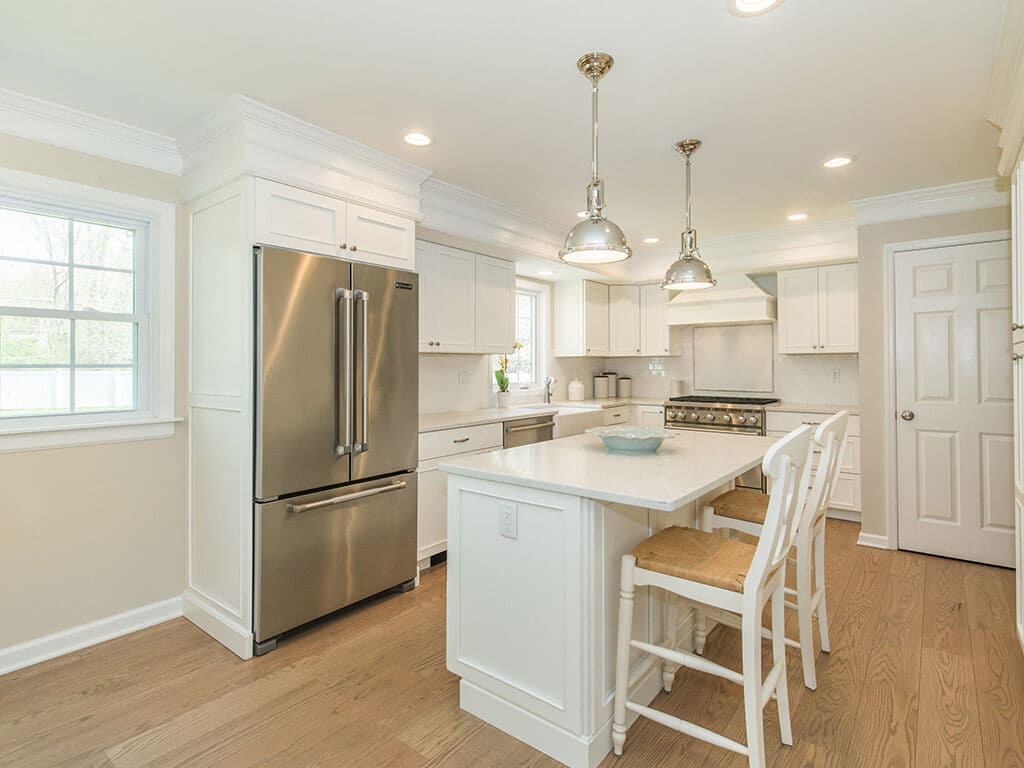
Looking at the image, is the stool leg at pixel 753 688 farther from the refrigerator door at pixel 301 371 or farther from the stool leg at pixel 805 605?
the refrigerator door at pixel 301 371

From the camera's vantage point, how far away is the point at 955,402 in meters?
3.70

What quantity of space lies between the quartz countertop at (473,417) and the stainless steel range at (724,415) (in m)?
1.30

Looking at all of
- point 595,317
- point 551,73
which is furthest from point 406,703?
point 595,317

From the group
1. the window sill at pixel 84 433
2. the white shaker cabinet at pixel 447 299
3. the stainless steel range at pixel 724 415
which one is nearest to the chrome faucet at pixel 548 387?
the stainless steel range at pixel 724 415

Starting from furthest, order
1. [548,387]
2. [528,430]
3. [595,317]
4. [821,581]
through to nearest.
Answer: [595,317] → [548,387] → [528,430] → [821,581]

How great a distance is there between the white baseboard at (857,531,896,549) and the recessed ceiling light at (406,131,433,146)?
12.9 feet

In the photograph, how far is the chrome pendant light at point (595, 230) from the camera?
6.95ft

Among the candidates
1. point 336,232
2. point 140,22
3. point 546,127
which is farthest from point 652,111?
point 140,22

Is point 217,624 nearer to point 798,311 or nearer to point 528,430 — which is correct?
point 528,430

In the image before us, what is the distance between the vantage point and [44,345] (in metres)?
2.55

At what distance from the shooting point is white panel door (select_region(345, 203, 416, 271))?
2922 mm

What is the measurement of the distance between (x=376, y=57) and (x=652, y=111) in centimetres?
123

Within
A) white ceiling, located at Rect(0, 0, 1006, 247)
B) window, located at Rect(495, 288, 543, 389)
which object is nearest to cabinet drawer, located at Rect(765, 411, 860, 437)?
white ceiling, located at Rect(0, 0, 1006, 247)

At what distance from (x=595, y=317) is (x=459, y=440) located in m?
2.58
